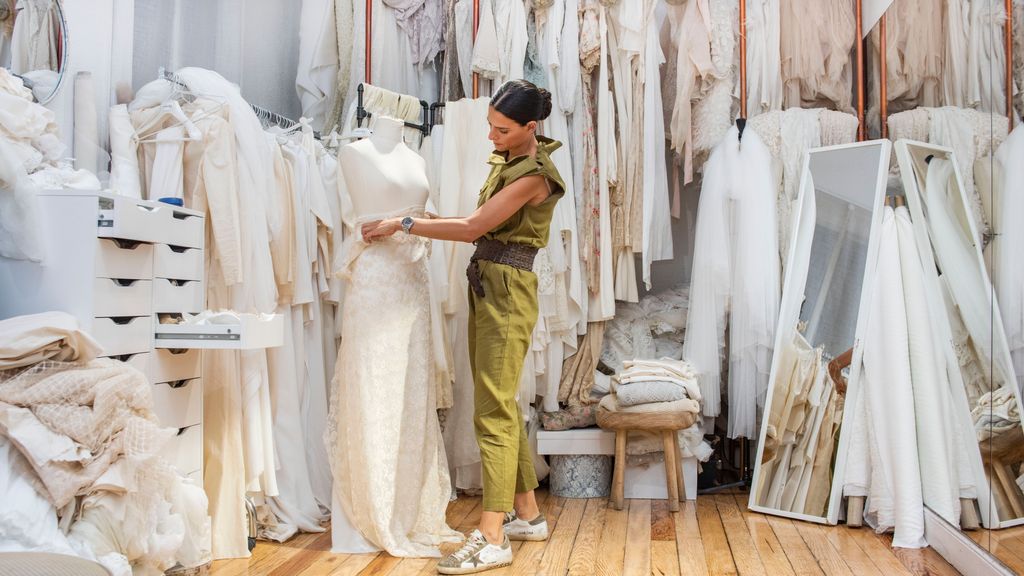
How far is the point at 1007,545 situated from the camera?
2.53 metres

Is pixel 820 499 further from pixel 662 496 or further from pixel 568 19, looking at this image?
pixel 568 19

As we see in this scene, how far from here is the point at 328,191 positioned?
3.60 meters

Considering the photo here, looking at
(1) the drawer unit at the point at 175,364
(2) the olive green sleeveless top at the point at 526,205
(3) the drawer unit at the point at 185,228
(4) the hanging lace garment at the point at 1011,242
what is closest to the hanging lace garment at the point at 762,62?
(2) the olive green sleeveless top at the point at 526,205

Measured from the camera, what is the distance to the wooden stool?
145 inches

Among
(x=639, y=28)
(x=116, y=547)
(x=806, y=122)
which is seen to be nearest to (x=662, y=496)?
(x=806, y=122)

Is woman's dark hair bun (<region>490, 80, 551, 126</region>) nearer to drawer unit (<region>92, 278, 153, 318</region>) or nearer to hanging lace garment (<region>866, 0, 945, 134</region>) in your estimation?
drawer unit (<region>92, 278, 153, 318</region>)

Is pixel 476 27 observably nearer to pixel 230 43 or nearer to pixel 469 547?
pixel 230 43

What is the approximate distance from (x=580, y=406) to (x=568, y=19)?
5.59ft

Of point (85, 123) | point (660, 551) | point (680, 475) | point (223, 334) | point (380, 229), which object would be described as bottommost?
point (660, 551)

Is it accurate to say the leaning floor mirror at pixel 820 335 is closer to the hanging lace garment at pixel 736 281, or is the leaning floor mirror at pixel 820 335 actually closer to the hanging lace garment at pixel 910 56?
the hanging lace garment at pixel 736 281

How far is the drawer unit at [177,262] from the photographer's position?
8.50ft

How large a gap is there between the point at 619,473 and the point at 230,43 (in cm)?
235

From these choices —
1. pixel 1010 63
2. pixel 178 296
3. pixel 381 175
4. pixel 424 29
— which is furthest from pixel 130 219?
pixel 1010 63

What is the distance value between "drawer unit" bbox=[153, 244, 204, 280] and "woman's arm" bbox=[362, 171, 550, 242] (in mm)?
630
